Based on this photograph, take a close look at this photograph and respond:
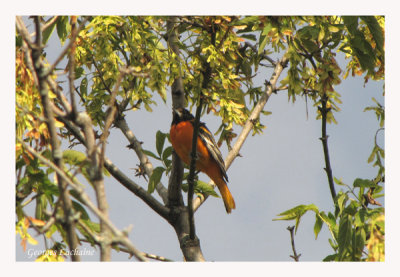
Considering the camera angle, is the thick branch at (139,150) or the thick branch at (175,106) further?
the thick branch at (139,150)

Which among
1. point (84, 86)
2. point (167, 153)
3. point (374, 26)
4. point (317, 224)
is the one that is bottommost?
point (317, 224)

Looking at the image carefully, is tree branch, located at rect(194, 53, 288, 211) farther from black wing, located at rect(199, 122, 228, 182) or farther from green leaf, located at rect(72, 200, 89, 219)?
green leaf, located at rect(72, 200, 89, 219)

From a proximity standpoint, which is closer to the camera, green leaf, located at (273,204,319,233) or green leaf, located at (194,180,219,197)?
green leaf, located at (273,204,319,233)

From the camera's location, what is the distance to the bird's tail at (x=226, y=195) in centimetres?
626

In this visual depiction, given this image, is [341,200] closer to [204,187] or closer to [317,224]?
[317,224]

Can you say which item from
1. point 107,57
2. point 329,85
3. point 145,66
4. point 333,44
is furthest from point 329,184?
point 107,57

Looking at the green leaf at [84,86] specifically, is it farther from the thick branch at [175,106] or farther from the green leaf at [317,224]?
the green leaf at [317,224]

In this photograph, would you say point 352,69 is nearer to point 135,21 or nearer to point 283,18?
point 283,18

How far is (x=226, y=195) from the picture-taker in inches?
246

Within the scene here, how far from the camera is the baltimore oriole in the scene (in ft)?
18.7

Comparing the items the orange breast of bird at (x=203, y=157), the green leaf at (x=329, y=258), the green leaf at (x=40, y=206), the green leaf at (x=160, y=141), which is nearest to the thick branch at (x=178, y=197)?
the green leaf at (x=160, y=141)

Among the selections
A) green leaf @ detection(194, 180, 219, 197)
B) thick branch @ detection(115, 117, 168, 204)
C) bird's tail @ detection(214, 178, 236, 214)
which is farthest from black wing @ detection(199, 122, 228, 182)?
green leaf @ detection(194, 180, 219, 197)

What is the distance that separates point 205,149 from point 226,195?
0.65 metres

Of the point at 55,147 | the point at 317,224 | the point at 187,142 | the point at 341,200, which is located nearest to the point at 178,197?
the point at 187,142
